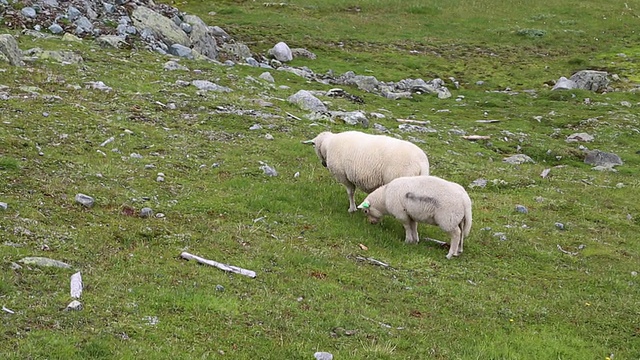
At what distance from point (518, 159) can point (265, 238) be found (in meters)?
14.5

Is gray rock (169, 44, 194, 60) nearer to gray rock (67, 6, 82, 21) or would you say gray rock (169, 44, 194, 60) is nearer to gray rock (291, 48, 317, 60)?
gray rock (67, 6, 82, 21)

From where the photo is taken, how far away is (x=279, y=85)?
30.9 meters

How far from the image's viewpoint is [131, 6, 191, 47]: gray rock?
3491cm

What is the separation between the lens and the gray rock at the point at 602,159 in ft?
82.4

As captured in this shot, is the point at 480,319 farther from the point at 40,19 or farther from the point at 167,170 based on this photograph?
the point at 40,19

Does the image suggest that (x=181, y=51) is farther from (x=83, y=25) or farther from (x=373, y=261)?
(x=373, y=261)

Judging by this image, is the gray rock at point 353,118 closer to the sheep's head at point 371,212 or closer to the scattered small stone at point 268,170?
the scattered small stone at point 268,170

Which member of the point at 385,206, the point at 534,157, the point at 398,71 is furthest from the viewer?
the point at 398,71

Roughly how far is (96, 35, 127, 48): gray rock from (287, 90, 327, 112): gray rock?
31.5 feet

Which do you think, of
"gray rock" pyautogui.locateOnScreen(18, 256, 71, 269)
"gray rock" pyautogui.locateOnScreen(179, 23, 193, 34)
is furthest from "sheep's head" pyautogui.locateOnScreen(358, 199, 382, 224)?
"gray rock" pyautogui.locateOnScreen(179, 23, 193, 34)

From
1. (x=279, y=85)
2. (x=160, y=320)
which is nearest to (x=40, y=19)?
(x=279, y=85)

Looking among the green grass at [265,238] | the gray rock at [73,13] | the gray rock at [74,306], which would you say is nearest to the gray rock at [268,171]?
the green grass at [265,238]

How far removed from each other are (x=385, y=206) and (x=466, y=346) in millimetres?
5024

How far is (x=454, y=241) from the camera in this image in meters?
13.2
